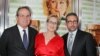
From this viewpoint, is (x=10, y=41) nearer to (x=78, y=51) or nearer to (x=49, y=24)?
(x=49, y=24)

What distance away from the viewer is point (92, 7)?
3.38m

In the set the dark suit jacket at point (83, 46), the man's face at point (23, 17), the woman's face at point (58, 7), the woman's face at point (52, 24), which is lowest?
the dark suit jacket at point (83, 46)

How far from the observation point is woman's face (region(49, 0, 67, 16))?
3.13m

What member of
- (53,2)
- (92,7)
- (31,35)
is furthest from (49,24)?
(92,7)

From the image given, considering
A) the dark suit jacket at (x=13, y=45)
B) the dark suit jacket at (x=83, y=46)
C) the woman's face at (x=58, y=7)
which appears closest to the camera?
the dark suit jacket at (x=13, y=45)

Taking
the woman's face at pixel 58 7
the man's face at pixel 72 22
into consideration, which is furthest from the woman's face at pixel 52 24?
the woman's face at pixel 58 7

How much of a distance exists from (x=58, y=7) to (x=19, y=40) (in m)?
0.85

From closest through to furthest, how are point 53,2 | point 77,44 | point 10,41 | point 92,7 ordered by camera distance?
Result: point 10,41 < point 77,44 < point 53,2 < point 92,7

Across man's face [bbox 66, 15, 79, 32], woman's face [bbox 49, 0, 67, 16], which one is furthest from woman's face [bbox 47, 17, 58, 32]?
woman's face [bbox 49, 0, 67, 16]

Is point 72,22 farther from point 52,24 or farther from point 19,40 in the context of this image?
point 19,40

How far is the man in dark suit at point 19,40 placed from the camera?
99.0 inches

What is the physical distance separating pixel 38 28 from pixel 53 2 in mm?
390

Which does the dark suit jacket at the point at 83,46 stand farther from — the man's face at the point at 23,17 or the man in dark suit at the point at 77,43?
the man's face at the point at 23,17

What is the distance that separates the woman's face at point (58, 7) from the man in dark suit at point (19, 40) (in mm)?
631
